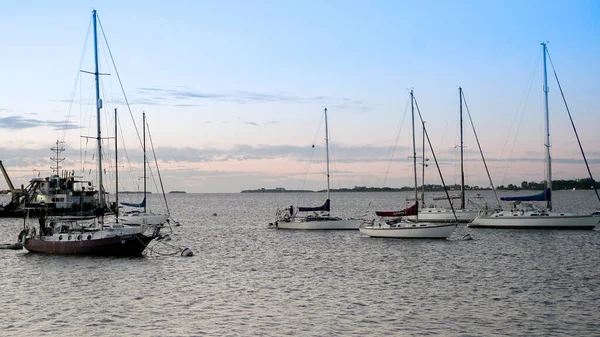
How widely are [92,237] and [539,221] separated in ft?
144

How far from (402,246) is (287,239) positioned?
14.2m

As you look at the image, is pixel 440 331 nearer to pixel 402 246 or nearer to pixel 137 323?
pixel 137 323

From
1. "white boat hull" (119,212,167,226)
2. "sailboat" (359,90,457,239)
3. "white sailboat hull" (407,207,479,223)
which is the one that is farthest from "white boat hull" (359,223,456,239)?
"white boat hull" (119,212,167,226)

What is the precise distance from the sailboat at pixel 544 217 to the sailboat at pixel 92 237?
38357 mm

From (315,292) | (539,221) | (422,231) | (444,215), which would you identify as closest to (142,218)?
(444,215)

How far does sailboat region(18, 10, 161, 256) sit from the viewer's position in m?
45.6

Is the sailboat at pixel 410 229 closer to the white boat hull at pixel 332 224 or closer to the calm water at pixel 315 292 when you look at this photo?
the calm water at pixel 315 292

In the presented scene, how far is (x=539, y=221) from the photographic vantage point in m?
67.6

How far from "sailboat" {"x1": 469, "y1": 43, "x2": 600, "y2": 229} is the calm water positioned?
12926 mm

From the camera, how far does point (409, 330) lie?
24.0m

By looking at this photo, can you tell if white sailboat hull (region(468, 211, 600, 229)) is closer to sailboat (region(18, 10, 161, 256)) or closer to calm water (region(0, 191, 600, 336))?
calm water (region(0, 191, 600, 336))

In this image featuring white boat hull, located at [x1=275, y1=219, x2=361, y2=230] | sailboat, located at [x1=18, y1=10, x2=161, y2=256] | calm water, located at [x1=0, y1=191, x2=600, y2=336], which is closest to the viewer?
calm water, located at [x1=0, y1=191, x2=600, y2=336]

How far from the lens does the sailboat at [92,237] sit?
150 ft

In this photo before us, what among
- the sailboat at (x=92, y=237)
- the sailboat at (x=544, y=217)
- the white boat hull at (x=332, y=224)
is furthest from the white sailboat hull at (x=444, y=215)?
the sailboat at (x=92, y=237)
